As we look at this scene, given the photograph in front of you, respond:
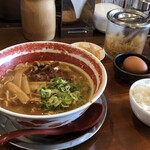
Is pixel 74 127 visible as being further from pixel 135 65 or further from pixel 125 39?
pixel 125 39

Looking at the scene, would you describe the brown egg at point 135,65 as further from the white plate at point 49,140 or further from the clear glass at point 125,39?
the white plate at point 49,140

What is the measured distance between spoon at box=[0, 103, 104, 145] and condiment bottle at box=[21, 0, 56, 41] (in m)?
0.87

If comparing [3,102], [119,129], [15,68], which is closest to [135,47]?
[119,129]

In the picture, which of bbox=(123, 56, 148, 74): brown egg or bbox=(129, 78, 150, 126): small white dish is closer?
bbox=(129, 78, 150, 126): small white dish

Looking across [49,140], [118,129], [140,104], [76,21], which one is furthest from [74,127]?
[76,21]

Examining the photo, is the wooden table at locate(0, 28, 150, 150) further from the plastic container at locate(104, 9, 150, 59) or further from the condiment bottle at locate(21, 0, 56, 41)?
the condiment bottle at locate(21, 0, 56, 41)

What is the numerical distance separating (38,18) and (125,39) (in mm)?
682

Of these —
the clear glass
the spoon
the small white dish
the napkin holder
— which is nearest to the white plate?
the spoon

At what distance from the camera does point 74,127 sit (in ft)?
2.74

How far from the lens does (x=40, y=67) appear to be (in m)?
1.09

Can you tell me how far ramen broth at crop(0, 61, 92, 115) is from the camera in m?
0.85

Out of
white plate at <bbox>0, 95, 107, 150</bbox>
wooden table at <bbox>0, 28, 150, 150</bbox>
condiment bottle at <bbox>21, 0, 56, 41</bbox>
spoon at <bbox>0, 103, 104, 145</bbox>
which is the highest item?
condiment bottle at <bbox>21, 0, 56, 41</bbox>

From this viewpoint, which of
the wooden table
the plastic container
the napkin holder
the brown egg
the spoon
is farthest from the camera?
the napkin holder

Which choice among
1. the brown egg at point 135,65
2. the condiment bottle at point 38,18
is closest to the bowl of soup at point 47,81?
the brown egg at point 135,65
